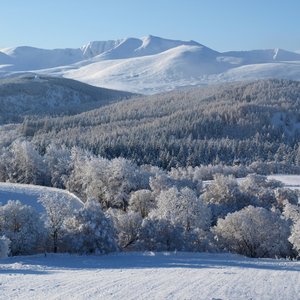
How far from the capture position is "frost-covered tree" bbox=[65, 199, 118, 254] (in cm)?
4272

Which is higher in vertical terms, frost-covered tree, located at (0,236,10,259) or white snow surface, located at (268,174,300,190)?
frost-covered tree, located at (0,236,10,259)

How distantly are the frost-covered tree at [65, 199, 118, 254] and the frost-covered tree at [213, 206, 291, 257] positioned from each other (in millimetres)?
12753

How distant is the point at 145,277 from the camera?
2912 centimetres

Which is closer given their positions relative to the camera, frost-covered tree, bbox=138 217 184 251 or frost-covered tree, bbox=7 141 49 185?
frost-covered tree, bbox=138 217 184 251

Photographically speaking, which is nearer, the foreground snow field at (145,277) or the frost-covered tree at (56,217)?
the foreground snow field at (145,277)

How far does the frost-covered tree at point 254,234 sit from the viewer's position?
50469mm

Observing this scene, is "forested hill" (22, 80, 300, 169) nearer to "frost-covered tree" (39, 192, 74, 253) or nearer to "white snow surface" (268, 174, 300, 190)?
"white snow surface" (268, 174, 300, 190)

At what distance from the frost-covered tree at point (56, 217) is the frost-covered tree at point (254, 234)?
604 inches

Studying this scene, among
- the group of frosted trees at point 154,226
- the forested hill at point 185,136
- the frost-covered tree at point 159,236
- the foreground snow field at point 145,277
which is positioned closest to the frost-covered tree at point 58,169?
the group of frosted trees at point 154,226

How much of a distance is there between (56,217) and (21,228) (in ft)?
10.2

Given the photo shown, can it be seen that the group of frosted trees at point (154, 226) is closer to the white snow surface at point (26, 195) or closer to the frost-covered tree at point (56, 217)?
the frost-covered tree at point (56, 217)

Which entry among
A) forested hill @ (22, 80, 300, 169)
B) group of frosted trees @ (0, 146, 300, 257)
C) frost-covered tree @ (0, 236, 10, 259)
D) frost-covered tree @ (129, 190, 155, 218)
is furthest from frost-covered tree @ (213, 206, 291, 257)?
forested hill @ (22, 80, 300, 169)

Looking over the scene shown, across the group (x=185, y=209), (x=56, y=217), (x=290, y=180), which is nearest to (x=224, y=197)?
(x=185, y=209)

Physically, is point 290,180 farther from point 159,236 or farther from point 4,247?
point 4,247
